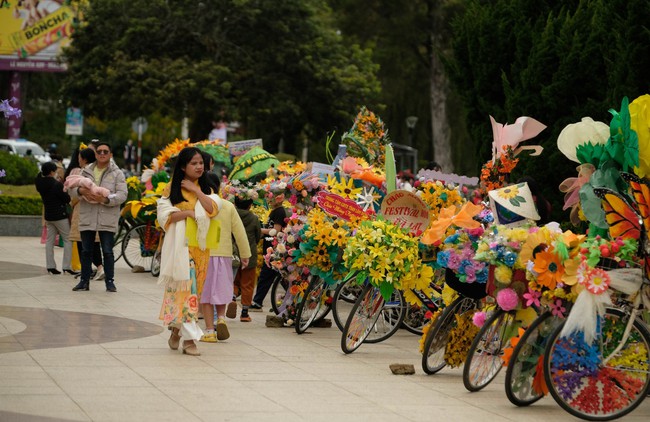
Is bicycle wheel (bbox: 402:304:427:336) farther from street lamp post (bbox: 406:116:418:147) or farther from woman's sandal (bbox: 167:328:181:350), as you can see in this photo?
street lamp post (bbox: 406:116:418:147)

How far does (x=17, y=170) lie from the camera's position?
31781mm

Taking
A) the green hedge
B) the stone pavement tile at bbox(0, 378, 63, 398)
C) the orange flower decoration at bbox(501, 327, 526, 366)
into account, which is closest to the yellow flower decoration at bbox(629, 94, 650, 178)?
the orange flower decoration at bbox(501, 327, 526, 366)

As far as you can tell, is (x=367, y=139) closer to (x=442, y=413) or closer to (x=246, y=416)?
(x=442, y=413)

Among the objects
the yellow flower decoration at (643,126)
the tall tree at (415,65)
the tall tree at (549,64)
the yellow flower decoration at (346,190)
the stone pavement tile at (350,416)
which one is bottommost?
the stone pavement tile at (350,416)

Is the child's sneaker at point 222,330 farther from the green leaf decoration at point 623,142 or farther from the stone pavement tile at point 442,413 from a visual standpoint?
the green leaf decoration at point 623,142

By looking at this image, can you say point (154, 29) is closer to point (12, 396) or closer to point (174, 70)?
point (174, 70)

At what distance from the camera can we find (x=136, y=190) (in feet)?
67.1

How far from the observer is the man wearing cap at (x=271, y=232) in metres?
13.8

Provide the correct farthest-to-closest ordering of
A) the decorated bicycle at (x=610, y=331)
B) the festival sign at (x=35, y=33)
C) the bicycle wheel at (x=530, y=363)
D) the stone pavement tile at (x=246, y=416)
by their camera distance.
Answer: the festival sign at (x=35, y=33)
the bicycle wheel at (x=530, y=363)
the decorated bicycle at (x=610, y=331)
the stone pavement tile at (x=246, y=416)

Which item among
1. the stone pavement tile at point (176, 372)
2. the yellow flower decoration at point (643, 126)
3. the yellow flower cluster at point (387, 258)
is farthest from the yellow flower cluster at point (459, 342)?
the yellow flower decoration at point (643, 126)

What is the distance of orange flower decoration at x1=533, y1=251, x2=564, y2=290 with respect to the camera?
842 cm

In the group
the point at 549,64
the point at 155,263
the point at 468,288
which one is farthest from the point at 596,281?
the point at 155,263

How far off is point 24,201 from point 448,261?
19703mm

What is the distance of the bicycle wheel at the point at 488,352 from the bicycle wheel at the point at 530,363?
46 centimetres
